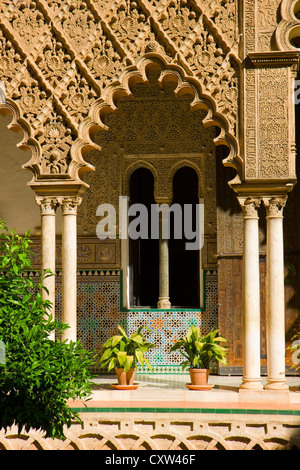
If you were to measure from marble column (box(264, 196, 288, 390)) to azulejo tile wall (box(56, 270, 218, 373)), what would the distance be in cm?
244

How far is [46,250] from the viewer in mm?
8539

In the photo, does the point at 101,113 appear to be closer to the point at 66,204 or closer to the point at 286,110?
the point at 66,204

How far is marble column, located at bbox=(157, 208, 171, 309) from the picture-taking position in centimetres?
1075

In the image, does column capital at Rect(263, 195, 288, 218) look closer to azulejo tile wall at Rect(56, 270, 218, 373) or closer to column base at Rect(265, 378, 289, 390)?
column base at Rect(265, 378, 289, 390)

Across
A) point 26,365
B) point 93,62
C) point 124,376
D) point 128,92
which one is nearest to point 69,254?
point 124,376

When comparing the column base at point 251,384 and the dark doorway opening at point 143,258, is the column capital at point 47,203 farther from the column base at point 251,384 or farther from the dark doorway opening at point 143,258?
the column base at point 251,384

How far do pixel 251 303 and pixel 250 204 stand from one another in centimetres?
114

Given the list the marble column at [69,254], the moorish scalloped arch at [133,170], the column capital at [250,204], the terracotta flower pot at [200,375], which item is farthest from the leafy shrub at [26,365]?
the moorish scalloped arch at [133,170]

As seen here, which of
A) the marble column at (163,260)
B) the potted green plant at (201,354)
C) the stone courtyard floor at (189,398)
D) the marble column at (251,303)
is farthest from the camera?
the marble column at (163,260)

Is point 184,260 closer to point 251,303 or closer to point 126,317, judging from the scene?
point 126,317

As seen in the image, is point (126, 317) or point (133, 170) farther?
point (133, 170)

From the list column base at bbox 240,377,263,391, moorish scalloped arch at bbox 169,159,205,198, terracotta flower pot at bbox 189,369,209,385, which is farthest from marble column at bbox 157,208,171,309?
column base at bbox 240,377,263,391

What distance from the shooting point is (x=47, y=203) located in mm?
8562

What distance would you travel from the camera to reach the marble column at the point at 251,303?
8195 millimetres
